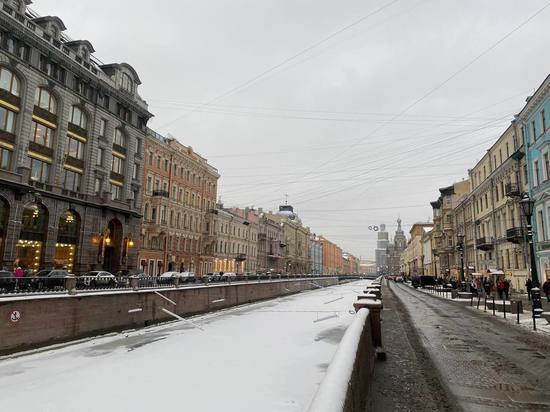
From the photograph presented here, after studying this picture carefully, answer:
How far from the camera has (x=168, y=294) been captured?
81.9 ft

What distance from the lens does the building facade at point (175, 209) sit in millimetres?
53062

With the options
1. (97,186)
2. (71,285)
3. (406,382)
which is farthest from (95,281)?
(97,186)

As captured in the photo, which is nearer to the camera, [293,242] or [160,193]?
[160,193]

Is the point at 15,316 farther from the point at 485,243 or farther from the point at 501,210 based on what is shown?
the point at 485,243

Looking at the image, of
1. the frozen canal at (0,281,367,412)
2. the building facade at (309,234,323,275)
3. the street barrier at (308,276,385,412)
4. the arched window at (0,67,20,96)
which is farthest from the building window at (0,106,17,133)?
the building facade at (309,234,323,275)

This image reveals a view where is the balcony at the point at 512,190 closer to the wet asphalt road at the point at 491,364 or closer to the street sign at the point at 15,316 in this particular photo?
the wet asphalt road at the point at 491,364

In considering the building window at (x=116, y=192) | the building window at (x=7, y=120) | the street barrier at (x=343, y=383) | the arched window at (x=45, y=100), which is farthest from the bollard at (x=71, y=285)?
the building window at (x=116, y=192)

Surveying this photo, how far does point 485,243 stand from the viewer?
48312mm

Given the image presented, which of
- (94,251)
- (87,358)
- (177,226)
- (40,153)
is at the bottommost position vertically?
(87,358)

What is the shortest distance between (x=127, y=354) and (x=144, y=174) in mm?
41800

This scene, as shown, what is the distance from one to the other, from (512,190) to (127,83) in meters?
42.3

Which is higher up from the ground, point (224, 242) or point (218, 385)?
point (224, 242)

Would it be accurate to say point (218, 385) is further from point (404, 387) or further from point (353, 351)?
point (353, 351)

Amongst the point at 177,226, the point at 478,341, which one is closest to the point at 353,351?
the point at 478,341
